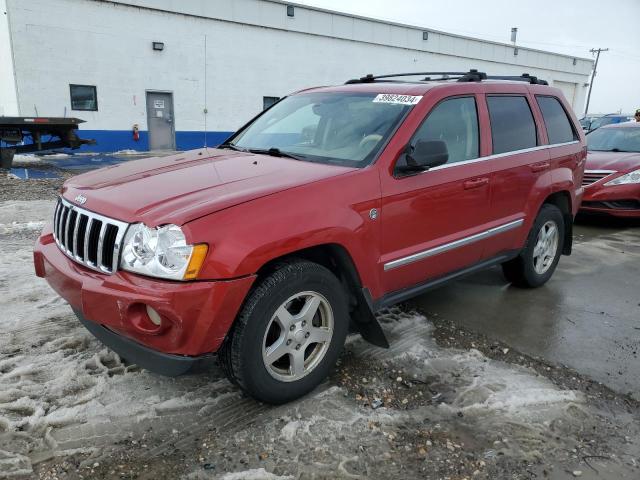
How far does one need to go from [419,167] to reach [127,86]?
667 inches

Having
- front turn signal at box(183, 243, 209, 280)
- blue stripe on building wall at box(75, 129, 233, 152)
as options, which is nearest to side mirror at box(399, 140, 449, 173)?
front turn signal at box(183, 243, 209, 280)

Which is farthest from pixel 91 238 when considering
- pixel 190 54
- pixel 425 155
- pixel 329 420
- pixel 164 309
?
pixel 190 54

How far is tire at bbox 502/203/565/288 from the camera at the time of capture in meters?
4.66

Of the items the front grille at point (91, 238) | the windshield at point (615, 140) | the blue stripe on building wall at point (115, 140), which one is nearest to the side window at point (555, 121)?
the front grille at point (91, 238)

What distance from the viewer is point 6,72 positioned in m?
16.5

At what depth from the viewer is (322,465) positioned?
2.42 m

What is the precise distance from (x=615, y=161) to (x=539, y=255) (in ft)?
13.4

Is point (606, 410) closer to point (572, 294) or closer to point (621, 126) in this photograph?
point (572, 294)

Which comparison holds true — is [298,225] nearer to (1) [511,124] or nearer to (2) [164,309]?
(2) [164,309]

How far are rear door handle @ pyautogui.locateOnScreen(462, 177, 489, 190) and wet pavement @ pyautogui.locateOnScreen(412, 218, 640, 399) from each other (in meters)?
1.13

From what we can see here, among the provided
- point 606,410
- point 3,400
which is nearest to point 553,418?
point 606,410

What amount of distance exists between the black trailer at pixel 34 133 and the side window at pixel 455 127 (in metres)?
11.6

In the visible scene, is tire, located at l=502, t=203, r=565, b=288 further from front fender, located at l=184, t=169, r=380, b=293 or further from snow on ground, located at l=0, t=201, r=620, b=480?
front fender, located at l=184, t=169, r=380, b=293

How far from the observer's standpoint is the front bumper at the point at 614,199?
7.62m
